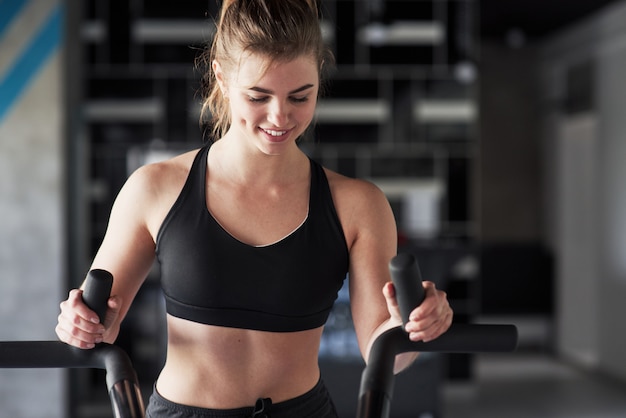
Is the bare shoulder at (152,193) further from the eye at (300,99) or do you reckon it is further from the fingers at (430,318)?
the fingers at (430,318)

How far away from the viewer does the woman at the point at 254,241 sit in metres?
1.29

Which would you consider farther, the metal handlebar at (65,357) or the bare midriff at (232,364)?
the bare midriff at (232,364)

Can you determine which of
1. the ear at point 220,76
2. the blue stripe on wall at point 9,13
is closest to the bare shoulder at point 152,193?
the ear at point 220,76

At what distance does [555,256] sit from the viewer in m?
8.02

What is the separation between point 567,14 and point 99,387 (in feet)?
16.1

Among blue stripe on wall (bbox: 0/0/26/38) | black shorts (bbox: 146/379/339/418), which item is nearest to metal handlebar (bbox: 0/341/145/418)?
black shorts (bbox: 146/379/339/418)

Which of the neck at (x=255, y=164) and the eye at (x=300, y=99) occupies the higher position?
the eye at (x=300, y=99)

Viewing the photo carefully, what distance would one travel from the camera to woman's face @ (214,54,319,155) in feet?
4.11

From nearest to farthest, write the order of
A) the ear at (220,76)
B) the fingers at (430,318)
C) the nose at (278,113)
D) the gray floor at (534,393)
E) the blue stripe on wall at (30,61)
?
the fingers at (430,318), the nose at (278,113), the ear at (220,76), the blue stripe on wall at (30,61), the gray floor at (534,393)

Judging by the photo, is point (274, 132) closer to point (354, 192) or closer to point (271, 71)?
point (271, 71)

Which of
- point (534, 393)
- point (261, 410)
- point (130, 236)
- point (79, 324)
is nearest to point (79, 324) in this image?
point (79, 324)

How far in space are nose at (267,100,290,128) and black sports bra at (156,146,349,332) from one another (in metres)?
0.18

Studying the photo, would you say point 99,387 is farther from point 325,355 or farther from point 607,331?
point 607,331

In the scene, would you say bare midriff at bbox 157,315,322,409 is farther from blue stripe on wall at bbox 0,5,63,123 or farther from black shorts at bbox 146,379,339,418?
blue stripe on wall at bbox 0,5,63,123
